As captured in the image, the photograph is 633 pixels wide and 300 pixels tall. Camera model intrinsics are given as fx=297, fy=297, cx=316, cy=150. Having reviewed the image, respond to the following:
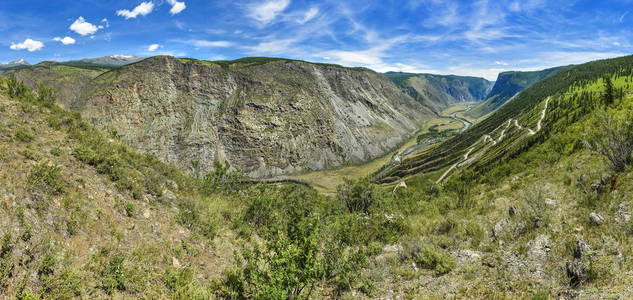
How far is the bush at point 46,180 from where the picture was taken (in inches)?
399

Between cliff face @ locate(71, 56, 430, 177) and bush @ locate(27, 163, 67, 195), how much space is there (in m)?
120

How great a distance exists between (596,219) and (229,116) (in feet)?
479

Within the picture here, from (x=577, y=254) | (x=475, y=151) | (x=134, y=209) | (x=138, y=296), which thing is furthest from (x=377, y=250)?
(x=475, y=151)

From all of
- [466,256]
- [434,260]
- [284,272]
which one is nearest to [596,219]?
[466,256]

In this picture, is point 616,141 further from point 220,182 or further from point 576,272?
point 220,182

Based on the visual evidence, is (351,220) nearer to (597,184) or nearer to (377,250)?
(377,250)

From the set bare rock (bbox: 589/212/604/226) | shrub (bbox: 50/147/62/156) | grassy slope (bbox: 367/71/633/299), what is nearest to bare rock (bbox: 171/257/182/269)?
shrub (bbox: 50/147/62/156)

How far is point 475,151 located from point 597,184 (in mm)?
116432

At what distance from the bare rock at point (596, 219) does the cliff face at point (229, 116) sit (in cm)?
12812

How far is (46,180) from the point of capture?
412 inches

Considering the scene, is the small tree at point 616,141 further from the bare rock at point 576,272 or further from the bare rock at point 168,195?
the bare rock at point 168,195

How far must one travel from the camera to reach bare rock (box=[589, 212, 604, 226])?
35.1 feet

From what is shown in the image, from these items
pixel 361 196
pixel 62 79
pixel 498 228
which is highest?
pixel 62 79

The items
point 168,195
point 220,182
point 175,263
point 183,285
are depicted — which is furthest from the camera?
point 220,182
